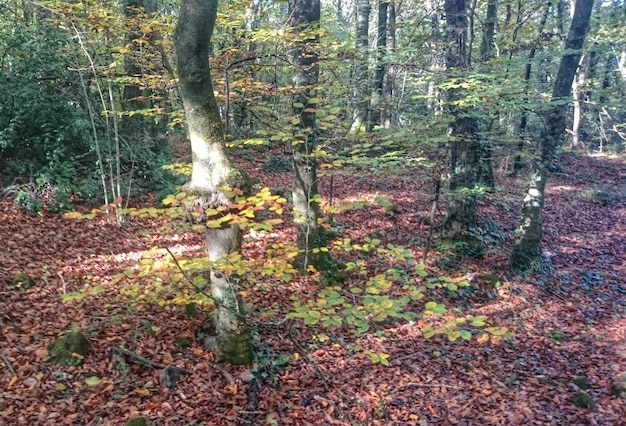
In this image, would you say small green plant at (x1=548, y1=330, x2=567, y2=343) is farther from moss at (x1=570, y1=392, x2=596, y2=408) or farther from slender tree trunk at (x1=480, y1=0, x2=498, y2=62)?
slender tree trunk at (x1=480, y1=0, x2=498, y2=62)

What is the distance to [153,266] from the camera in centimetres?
347

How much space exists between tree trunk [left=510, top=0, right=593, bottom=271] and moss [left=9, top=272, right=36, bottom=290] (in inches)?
339

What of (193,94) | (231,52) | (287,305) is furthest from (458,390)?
(231,52)

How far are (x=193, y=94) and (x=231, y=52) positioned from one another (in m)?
1.83

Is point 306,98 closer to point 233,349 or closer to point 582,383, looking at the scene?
point 233,349

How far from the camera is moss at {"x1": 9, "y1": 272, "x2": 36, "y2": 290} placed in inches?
205

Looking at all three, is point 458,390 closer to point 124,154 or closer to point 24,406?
point 24,406

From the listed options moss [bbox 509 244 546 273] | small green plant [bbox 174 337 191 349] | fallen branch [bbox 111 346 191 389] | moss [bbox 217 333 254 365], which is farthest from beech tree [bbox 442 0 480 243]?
fallen branch [bbox 111 346 191 389]

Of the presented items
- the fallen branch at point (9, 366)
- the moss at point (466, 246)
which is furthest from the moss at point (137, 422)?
the moss at point (466, 246)

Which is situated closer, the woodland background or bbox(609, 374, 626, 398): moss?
the woodland background

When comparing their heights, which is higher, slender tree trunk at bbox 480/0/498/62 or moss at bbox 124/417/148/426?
slender tree trunk at bbox 480/0/498/62

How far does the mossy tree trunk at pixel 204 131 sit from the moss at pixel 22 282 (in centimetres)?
295

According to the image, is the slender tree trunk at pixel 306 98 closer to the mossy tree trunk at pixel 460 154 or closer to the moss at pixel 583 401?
the mossy tree trunk at pixel 460 154

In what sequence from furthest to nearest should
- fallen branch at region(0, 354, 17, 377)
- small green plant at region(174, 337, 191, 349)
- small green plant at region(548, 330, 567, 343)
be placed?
small green plant at region(548, 330, 567, 343)
small green plant at region(174, 337, 191, 349)
fallen branch at region(0, 354, 17, 377)
